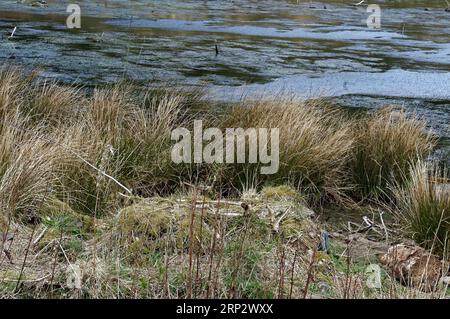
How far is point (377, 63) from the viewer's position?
39.9 ft

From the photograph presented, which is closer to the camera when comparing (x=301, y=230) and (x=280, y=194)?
(x=301, y=230)

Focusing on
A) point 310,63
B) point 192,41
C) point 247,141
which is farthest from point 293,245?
point 192,41

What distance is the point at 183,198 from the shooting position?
15.6 ft

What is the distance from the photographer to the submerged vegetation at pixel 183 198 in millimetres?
3408

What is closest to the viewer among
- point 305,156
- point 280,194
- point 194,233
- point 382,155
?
point 194,233

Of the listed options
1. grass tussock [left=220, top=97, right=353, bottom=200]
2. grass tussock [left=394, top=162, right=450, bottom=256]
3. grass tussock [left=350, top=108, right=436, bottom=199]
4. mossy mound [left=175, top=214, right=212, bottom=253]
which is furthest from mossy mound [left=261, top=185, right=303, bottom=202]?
grass tussock [left=350, top=108, right=436, bottom=199]

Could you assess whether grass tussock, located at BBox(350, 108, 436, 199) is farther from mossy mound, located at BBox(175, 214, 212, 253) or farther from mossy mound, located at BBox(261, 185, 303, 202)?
mossy mound, located at BBox(175, 214, 212, 253)

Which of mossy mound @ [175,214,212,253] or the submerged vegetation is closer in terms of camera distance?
the submerged vegetation

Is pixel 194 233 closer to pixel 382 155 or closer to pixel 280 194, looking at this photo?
pixel 280 194

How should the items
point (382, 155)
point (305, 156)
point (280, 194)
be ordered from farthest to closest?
1. point (382, 155)
2. point (305, 156)
3. point (280, 194)

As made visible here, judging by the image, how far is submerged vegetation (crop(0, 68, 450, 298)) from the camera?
3408mm

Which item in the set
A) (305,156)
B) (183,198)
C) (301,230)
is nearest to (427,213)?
(301,230)

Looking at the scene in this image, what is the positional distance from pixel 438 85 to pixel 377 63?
1.87 metres

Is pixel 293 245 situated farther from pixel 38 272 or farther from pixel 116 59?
pixel 116 59
